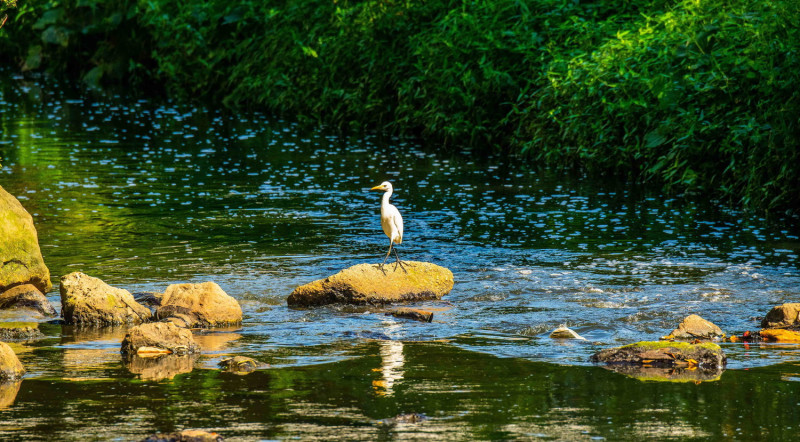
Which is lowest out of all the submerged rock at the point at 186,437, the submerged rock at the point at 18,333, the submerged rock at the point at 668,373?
the submerged rock at the point at 18,333

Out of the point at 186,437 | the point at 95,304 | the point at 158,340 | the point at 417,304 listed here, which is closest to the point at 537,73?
the point at 417,304

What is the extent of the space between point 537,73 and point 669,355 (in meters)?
17.2

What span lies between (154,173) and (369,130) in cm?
907

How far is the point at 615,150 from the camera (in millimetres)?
24547

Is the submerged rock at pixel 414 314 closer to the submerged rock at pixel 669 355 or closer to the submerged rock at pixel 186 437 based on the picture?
the submerged rock at pixel 669 355

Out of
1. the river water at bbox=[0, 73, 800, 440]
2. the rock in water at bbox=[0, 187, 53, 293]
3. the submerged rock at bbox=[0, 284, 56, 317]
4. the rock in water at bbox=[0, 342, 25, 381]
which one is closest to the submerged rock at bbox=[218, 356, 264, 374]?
the river water at bbox=[0, 73, 800, 440]

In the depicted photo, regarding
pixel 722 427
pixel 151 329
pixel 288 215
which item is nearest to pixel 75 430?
pixel 151 329

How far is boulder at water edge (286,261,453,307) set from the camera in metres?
14.0

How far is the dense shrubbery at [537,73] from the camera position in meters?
21.1

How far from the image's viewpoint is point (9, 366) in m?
10.5

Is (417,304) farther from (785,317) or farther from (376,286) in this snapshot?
(785,317)

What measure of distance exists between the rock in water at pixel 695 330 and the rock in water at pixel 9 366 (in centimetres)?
639

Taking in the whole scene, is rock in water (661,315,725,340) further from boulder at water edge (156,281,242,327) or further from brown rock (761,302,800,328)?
boulder at water edge (156,281,242,327)

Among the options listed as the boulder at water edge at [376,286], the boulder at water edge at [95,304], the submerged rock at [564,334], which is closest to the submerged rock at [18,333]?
the boulder at water edge at [95,304]
